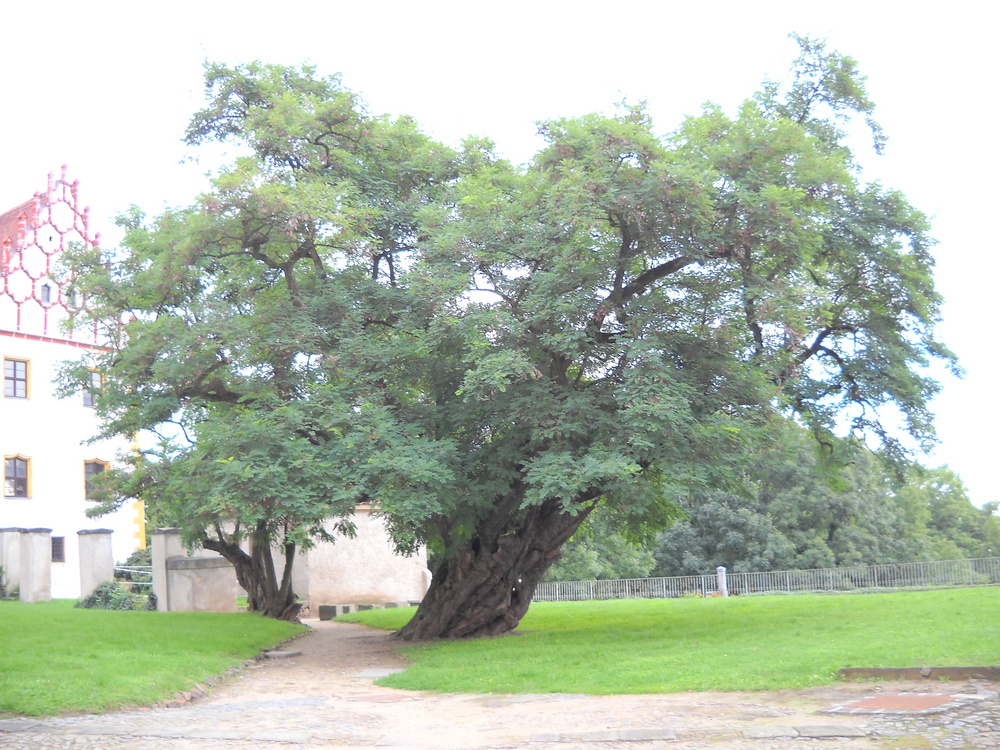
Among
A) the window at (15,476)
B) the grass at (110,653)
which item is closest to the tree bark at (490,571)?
the grass at (110,653)

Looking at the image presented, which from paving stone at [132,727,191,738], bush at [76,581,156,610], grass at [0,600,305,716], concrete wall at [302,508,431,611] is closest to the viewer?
paving stone at [132,727,191,738]

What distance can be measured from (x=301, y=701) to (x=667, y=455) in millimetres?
6889

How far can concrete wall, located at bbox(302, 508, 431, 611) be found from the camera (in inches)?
1232

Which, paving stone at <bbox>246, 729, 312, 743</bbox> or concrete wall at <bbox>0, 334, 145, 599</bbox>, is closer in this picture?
paving stone at <bbox>246, 729, 312, 743</bbox>

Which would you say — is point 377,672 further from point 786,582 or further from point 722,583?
point 786,582

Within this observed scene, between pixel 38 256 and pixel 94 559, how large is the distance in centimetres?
1666

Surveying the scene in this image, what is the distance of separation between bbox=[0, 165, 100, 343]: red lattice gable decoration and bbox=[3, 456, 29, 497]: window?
4.92 m

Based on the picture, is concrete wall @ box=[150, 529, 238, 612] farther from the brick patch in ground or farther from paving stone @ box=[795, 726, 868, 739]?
paving stone @ box=[795, 726, 868, 739]

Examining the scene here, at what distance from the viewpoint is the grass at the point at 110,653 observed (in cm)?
1138

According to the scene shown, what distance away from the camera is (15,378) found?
38250 millimetres

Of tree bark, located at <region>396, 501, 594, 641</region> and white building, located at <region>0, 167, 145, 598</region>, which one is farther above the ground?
white building, located at <region>0, 167, 145, 598</region>

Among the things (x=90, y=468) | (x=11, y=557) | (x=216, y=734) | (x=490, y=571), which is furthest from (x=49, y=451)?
(x=216, y=734)

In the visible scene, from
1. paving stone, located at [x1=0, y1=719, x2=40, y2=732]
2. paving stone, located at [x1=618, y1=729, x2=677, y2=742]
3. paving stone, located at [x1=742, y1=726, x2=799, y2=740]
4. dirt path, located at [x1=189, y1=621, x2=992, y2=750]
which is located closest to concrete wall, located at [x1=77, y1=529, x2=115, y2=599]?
dirt path, located at [x1=189, y1=621, x2=992, y2=750]

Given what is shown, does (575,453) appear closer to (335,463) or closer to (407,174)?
(335,463)
